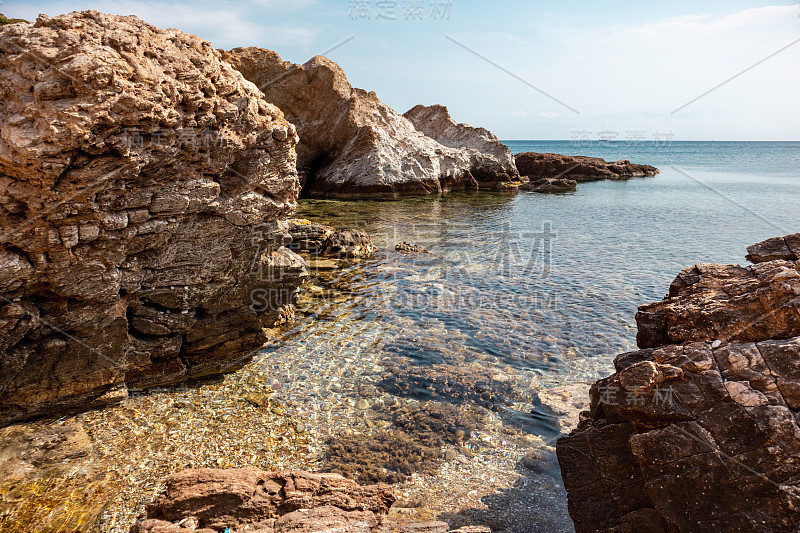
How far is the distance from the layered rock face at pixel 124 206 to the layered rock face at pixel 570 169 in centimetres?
5929

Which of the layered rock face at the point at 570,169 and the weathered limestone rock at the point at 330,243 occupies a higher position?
the layered rock face at the point at 570,169

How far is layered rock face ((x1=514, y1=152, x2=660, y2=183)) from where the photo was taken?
6731cm

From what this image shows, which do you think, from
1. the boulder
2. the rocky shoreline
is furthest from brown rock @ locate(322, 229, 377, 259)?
the boulder

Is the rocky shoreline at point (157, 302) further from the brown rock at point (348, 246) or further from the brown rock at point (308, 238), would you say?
the brown rock at point (308, 238)

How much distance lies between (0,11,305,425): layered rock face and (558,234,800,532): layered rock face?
794 cm

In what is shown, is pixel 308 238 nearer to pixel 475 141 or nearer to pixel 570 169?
pixel 475 141

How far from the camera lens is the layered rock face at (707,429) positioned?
15.7 ft

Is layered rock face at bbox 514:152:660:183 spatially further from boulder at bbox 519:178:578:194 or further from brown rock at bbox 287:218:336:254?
brown rock at bbox 287:218:336:254

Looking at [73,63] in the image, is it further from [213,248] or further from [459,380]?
[459,380]

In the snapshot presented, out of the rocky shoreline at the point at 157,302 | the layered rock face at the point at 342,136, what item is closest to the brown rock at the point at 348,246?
the rocky shoreline at the point at 157,302

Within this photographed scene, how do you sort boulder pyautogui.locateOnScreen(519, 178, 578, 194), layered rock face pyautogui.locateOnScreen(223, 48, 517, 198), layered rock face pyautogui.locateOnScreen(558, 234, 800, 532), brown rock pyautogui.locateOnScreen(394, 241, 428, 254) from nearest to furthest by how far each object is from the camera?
layered rock face pyautogui.locateOnScreen(558, 234, 800, 532) < brown rock pyautogui.locateOnScreen(394, 241, 428, 254) < layered rock face pyautogui.locateOnScreen(223, 48, 517, 198) < boulder pyautogui.locateOnScreen(519, 178, 578, 194)

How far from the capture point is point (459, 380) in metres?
10.8

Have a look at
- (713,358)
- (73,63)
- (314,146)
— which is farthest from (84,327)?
(314,146)

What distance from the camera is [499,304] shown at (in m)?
Result: 15.8
